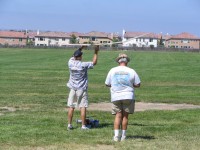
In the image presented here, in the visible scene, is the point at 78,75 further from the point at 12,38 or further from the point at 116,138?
the point at 12,38

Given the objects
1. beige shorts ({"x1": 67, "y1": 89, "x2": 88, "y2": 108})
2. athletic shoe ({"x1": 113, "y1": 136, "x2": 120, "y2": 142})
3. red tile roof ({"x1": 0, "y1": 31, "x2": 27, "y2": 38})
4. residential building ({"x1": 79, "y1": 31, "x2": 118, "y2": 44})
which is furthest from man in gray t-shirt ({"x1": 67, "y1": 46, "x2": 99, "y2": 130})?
red tile roof ({"x1": 0, "y1": 31, "x2": 27, "y2": 38})

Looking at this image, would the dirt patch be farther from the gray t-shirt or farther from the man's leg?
the man's leg

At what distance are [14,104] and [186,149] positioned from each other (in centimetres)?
862

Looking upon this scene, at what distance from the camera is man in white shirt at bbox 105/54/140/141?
A: 381 inches

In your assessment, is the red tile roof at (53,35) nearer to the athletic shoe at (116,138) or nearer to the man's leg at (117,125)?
the man's leg at (117,125)

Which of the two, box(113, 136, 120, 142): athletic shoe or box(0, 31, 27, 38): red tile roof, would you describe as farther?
box(0, 31, 27, 38): red tile roof

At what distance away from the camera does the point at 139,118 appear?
44.3 ft

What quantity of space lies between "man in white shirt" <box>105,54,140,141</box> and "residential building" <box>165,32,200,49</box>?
163m

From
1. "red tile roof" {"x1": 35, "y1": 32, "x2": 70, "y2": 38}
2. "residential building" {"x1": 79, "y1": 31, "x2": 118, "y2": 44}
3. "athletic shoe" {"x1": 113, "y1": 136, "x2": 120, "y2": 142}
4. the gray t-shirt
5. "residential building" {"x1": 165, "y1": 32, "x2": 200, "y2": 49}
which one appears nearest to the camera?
"athletic shoe" {"x1": 113, "y1": 136, "x2": 120, "y2": 142}

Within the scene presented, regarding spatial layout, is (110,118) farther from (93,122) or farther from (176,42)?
(176,42)

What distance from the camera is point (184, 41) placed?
17362 cm

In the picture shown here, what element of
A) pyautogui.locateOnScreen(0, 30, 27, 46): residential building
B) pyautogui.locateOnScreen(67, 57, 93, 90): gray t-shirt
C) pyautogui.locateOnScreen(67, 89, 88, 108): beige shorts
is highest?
pyautogui.locateOnScreen(67, 57, 93, 90): gray t-shirt

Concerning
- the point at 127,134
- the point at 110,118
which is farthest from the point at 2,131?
the point at 110,118

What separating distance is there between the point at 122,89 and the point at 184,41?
166541 millimetres
